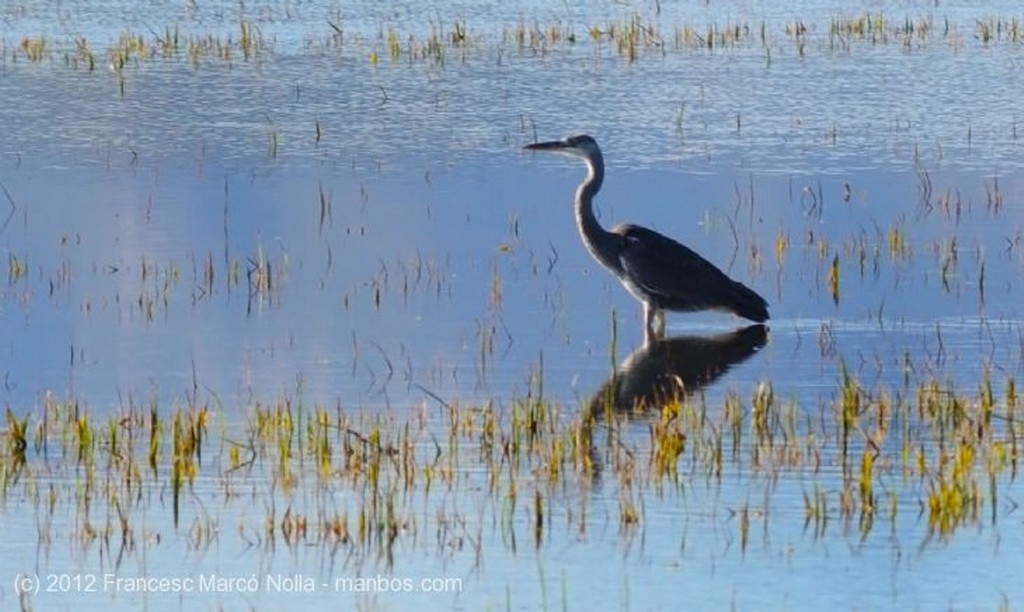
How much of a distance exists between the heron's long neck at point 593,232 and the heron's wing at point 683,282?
0.66 ft

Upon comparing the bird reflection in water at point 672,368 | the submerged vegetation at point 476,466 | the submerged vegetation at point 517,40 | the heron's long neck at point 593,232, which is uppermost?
the submerged vegetation at point 517,40

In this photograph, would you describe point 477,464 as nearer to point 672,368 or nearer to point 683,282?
point 672,368

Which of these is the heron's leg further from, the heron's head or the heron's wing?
the heron's head

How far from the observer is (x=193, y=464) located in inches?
362

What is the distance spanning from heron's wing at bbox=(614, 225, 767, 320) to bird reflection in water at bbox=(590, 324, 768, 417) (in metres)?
0.16

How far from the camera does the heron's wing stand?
12.8 metres

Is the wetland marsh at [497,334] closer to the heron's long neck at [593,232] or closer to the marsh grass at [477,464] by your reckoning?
the marsh grass at [477,464]

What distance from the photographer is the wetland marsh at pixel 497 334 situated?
7984 millimetres

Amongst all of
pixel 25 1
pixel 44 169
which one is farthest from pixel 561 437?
pixel 25 1

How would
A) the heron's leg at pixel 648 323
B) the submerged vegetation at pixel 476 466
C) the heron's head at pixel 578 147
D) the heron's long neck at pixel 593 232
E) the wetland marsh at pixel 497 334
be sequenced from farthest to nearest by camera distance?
the heron's head at pixel 578 147, the heron's long neck at pixel 593 232, the heron's leg at pixel 648 323, the submerged vegetation at pixel 476 466, the wetland marsh at pixel 497 334

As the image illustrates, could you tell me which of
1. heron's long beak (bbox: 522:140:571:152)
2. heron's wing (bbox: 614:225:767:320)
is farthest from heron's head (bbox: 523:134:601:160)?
heron's wing (bbox: 614:225:767:320)

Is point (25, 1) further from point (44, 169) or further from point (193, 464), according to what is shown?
point (193, 464)

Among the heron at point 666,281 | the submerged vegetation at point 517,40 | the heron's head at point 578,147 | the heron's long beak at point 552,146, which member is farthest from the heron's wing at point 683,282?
the submerged vegetation at point 517,40

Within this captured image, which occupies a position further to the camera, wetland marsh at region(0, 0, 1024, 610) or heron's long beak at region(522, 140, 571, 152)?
heron's long beak at region(522, 140, 571, 152)
